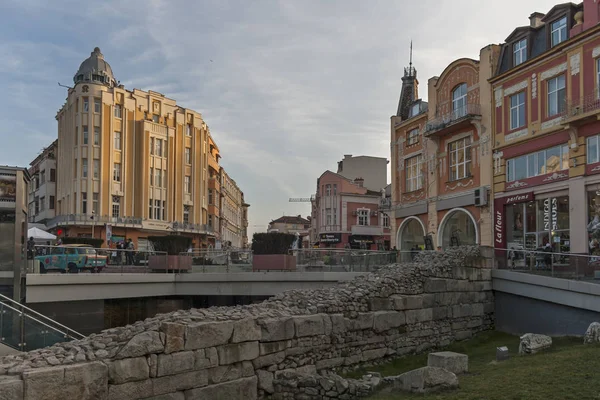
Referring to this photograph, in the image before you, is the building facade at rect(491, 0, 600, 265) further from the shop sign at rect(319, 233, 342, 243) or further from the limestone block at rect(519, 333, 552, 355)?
the shop sign at rect(319, 233, 342, 243)

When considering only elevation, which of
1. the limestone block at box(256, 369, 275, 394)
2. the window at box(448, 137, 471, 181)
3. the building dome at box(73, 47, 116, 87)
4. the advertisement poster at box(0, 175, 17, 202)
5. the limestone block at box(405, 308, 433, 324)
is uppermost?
the building dome at box(73, 47, 116, 87)

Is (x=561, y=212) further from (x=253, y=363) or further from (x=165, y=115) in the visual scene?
(x=165, y=115)

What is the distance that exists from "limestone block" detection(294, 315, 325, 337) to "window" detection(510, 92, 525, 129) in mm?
19919

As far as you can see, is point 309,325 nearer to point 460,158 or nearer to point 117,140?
point 460,158

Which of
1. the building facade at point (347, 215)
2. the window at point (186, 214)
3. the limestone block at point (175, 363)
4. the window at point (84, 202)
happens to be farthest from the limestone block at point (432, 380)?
the building facade at point (347, 215)

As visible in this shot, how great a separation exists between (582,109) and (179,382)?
2160cm

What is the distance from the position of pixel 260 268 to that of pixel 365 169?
54733 mm

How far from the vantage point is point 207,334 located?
11.3m

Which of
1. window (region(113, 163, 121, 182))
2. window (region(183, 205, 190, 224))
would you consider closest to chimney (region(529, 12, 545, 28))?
window (region(113, 163, 121, 182))

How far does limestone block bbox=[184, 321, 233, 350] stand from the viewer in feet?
36.0

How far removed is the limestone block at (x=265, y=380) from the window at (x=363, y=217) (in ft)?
190

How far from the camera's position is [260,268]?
23688mm

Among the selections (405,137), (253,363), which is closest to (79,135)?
(405,137)

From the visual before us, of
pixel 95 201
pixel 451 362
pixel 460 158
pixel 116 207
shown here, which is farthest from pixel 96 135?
pixel 451 362
